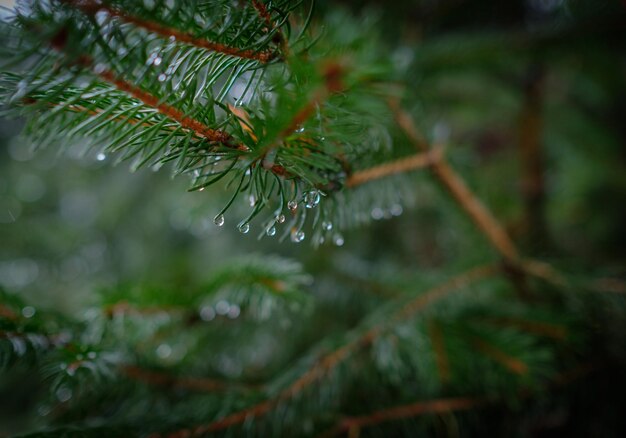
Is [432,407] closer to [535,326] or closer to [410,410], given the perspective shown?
[410,410]

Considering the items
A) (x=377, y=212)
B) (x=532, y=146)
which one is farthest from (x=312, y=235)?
(x=532, y=146)

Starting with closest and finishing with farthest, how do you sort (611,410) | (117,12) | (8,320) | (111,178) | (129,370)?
1. (117,12)
2. (8,320)
3. (129,370)
4. (611,410)
5. (111,178)

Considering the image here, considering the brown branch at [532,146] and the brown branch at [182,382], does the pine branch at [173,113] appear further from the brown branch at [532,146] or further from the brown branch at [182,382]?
the brown branch at [532,146]

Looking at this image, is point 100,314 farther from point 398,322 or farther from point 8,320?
point 398,322

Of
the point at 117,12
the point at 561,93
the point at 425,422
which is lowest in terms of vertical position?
the point at 425,422

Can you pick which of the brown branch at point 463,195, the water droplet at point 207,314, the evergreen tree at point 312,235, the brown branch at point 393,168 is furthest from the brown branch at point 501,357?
the water droplet at point 207,314

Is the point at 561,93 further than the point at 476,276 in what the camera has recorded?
Yes

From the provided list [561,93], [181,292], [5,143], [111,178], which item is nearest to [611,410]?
[181,292]
